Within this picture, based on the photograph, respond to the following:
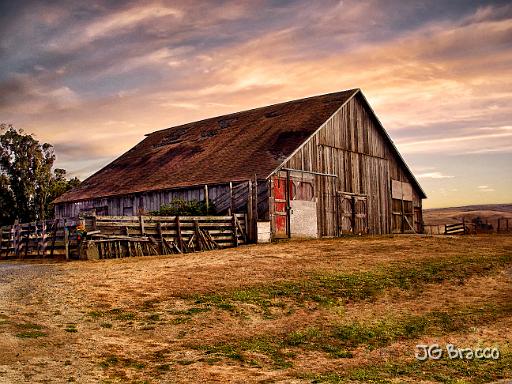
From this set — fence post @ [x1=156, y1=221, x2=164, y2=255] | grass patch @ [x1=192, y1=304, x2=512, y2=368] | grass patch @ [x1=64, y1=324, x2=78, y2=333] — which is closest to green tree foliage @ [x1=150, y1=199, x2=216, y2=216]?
fence post @ [x1=156, y1=221, x2=164, y2=255]

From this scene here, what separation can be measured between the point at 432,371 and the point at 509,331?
3184 mm

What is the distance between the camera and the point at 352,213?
1294 inches

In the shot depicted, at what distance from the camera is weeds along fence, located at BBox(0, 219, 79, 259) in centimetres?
2306

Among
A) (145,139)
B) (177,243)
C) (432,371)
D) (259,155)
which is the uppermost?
(145,139)

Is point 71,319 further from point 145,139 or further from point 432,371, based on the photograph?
point 145,139

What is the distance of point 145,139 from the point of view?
156 feet

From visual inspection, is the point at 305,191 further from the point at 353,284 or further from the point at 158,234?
the point at 353,284

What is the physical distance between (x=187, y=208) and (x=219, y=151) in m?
5.99

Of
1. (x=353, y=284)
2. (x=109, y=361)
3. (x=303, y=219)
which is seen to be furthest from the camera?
(x=303, y=219)

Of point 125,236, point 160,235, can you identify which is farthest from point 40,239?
point 160,235

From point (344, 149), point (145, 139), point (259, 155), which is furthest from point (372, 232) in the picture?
point (145, 139)

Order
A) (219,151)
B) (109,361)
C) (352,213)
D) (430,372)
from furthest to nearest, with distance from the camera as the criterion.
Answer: (219,151)
(352,213)
(430,372)
(109,361)

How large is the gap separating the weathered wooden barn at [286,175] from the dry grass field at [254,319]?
916cm

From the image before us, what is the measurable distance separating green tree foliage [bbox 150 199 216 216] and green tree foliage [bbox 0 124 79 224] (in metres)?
25.2
